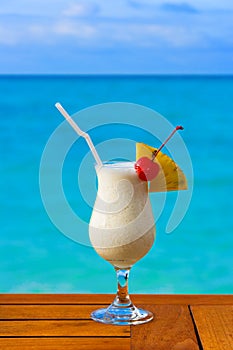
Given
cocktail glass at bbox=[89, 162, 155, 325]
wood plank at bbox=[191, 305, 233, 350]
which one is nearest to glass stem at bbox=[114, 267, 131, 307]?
cocktail glass at bbox=[89, 162, 155, 325]

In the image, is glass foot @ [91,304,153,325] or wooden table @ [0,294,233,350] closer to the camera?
wooden table @ [0,294,233,350]

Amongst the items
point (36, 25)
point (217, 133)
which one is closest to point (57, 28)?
point (36, 25)

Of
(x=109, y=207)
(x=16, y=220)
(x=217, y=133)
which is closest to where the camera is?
(x=109, y=207)

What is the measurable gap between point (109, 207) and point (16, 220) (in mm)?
4272

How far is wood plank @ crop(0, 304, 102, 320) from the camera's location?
1321 mm

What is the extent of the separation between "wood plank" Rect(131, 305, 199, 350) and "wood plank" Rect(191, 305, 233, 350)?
0.01 m

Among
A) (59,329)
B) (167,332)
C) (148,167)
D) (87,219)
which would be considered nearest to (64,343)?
(59,329)

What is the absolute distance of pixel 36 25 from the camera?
11.1m

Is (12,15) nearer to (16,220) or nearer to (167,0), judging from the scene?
(167,0)

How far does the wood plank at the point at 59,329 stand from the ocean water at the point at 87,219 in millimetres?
166

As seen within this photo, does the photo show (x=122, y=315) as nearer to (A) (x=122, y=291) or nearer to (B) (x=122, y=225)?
(A) (x=122, y=291)

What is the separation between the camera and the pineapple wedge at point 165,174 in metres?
1.32

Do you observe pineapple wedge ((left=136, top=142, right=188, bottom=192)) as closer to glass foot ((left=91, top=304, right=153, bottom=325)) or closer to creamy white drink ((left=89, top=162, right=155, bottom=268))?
creamy white drink ((left=89, top=162, right=155, bottom=268))

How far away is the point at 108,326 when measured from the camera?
127cm
